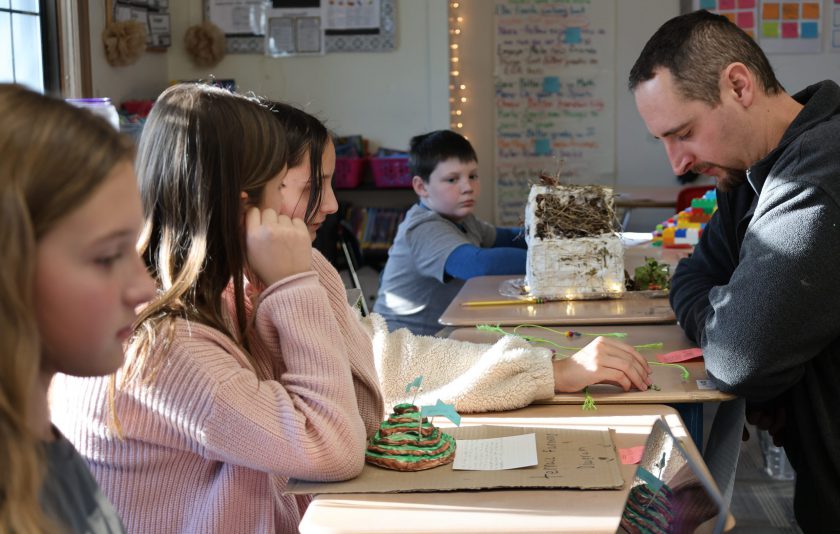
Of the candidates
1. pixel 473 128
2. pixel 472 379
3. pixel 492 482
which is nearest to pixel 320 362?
pixel 492 482

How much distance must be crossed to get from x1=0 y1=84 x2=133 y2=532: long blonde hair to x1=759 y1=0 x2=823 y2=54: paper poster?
6.10 meters

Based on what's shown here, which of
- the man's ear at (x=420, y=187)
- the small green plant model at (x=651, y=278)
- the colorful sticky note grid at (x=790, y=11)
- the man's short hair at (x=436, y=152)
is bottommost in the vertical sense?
the small green plant model at (x=651, y=278)

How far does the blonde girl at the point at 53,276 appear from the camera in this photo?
750mm

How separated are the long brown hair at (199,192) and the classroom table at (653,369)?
645 millimetres

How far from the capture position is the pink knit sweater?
1.26 meters

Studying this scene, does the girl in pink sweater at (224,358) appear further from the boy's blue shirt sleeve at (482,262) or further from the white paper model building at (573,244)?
the boy's blue shirt sleeve at (482,262)

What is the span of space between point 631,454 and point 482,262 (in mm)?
1808

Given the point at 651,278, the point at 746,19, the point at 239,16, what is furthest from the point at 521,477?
the point at 746,19

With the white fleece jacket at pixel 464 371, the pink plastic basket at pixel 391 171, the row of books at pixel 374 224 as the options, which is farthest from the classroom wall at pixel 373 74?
the white fleece jacket at pixel 464 371

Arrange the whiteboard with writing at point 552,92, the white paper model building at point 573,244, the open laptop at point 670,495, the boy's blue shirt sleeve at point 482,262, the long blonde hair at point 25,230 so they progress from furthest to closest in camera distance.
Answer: the whiteboard with writing at point 552,92 → the boy's blue shirt sleeve at point 482,262 → the white paper model building at point 573,244 → the open laptop at point 670,495 → the long blonde hair at point 25,230

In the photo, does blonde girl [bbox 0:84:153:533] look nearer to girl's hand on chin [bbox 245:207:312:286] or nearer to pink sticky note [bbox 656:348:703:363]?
girl's hand on chin [bbox 245:207:312:286]

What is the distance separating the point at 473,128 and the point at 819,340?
4991 mm

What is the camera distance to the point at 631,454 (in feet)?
4.72

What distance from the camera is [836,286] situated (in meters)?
1.61
